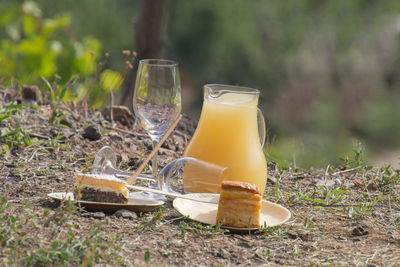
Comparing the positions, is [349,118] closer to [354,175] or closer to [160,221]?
[354,175]

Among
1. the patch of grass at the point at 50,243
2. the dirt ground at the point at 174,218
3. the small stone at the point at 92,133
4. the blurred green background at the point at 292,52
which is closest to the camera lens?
the patch of grass at the point at 50,243

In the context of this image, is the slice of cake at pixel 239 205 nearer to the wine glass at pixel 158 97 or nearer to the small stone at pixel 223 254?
the small stone at pixel 223 254

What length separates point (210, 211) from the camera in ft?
7.63

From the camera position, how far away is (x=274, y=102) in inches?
345

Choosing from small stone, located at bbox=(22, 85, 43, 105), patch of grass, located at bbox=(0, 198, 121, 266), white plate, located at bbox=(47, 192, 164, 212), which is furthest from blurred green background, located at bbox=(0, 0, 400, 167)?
patch of grass, located at bbox=(0, 198, 121, 266)

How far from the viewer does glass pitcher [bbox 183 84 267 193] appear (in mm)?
2492

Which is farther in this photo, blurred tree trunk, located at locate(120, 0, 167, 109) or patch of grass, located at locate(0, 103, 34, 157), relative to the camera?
blurred tree trunk, located at locate(120, 0, 167, 109)

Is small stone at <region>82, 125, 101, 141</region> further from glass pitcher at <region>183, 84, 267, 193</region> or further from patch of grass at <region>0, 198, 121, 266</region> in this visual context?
patch of grass at <region>0, 198, 121, 266</region>

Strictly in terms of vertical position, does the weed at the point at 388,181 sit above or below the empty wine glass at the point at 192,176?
below

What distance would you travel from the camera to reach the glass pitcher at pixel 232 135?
8.18 feet

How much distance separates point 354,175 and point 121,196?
1568 millimetres

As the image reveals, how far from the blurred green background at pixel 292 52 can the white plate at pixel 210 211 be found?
441 cm

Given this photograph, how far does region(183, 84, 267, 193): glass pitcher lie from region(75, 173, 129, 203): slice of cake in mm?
334

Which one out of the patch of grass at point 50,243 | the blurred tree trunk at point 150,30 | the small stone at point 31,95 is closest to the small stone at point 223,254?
the patch of grass at point 50,243
